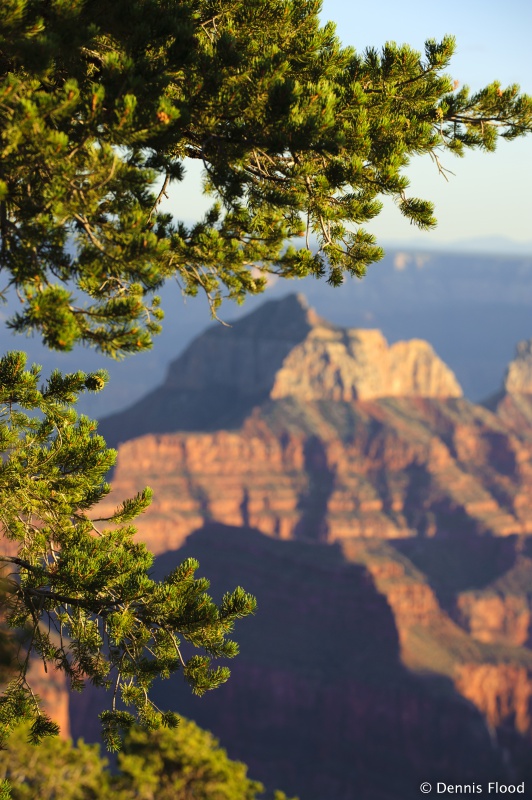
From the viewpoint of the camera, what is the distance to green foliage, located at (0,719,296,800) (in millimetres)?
27047

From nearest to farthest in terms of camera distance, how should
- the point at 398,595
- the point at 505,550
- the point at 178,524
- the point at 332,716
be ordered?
1. the point at 332,716
2. the point at 398,595
3. the point at 178,524
4. the point at 505,550

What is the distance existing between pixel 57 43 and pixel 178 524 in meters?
139

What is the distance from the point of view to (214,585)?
123 m

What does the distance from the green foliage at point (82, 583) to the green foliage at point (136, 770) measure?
13969 millimetres

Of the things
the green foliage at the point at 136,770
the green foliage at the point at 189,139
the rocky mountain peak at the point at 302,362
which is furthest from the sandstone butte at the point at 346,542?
the green foliage at the point at 189,139

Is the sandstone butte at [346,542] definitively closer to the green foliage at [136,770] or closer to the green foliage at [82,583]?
the green foliage at [136,770]

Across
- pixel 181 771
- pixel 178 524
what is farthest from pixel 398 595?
pixel 181 771

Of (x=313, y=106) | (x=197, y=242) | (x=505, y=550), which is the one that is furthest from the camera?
(x=505, y=550)

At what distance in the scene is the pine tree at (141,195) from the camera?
10734mm

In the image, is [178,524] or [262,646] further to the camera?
[178,524]

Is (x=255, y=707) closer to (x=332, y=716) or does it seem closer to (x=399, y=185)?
(x=332, y=716)

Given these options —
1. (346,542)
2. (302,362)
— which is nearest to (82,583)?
(346,542)

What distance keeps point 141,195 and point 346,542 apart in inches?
5779

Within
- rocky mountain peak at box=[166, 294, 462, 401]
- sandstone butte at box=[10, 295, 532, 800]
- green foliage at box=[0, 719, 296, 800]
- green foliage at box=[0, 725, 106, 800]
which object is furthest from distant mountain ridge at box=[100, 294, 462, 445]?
green foliage at box=[0, 725, 106, 800]
